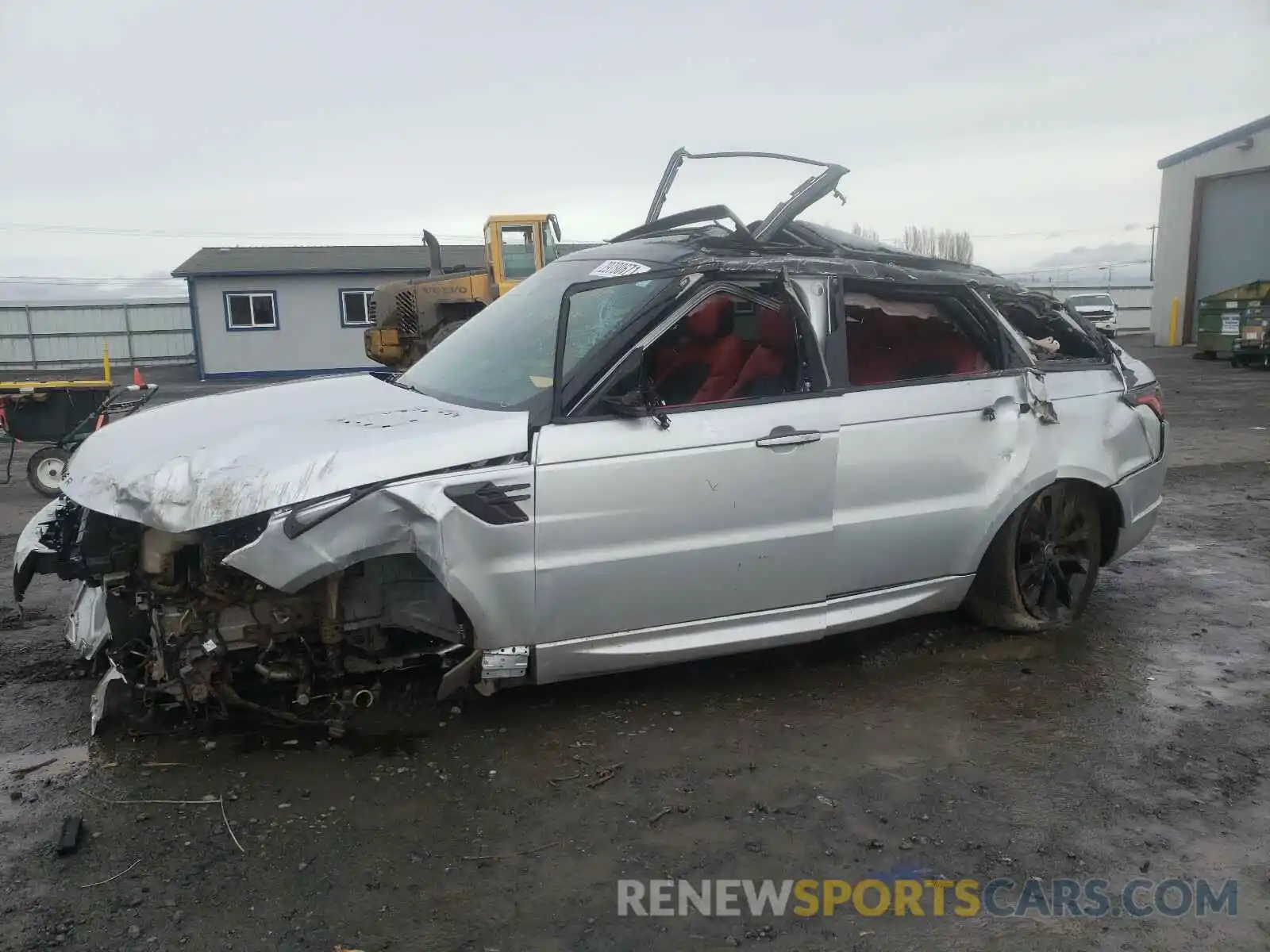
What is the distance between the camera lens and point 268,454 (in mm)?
3299

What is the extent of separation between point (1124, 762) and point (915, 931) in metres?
1.36

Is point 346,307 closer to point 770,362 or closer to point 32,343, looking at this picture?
point 32,343

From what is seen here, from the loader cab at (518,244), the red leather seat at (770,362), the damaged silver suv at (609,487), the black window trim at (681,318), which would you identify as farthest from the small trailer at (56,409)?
the red leather seat at (770,362)

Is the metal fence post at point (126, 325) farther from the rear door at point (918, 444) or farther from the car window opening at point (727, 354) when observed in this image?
the rear door at point (918, 444)

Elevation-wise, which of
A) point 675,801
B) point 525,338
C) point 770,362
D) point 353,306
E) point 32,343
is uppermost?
point 353,306

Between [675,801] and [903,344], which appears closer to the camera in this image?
[675,801]

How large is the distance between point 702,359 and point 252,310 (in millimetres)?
27443

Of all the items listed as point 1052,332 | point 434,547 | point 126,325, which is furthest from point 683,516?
point 126,325

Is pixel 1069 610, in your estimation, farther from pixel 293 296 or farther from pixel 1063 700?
pixel 293 296

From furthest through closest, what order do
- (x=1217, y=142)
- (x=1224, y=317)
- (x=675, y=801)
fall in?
(x=1217, y=142), (x=1224, y=317), (x=675, y=801)

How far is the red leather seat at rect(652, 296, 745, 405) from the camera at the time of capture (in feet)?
12.6

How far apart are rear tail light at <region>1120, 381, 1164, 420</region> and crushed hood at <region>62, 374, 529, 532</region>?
311 cm

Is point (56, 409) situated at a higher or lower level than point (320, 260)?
lower

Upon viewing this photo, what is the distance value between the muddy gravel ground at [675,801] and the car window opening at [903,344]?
1321 mm
